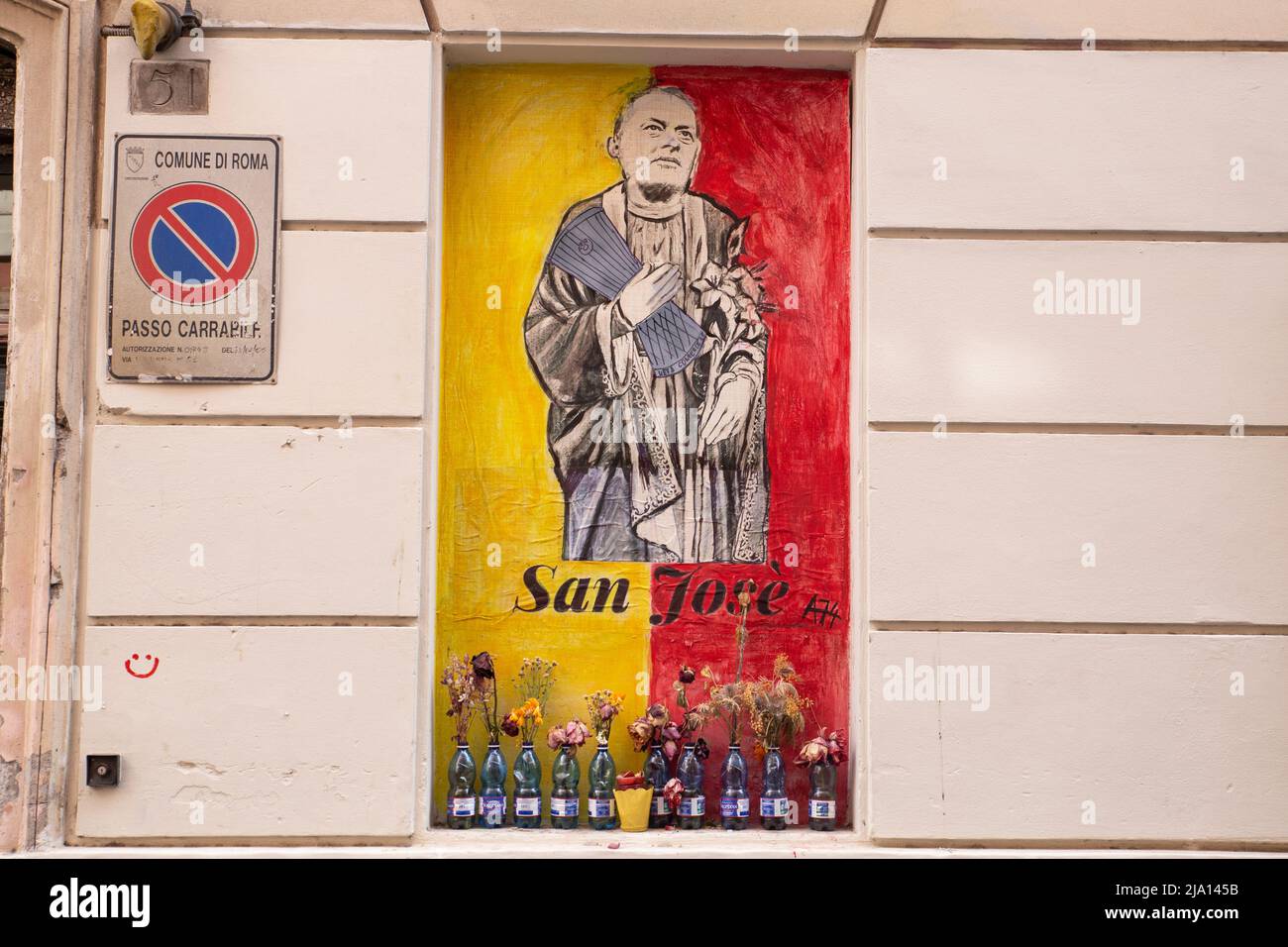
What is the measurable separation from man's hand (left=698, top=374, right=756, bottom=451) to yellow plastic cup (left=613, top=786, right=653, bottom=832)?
1.53m

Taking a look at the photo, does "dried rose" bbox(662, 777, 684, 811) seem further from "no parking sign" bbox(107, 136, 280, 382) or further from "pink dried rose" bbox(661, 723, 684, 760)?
"no parking sign" bbox(107, 136, 280, 382)

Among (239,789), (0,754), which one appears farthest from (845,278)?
(0,754)

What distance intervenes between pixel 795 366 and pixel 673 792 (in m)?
1.96

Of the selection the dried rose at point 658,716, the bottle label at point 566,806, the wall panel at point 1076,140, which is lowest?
the bottle label at point 566,806

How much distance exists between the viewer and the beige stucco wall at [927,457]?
16.1 feet

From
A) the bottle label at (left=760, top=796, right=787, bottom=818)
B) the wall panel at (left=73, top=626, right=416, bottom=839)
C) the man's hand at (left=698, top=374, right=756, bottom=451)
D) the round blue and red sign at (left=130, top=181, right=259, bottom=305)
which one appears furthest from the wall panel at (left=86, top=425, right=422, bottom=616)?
the bottle label at (left=760, top=796, right=787, bottom=818)

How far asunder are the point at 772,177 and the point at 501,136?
1.26 m

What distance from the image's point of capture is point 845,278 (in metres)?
5.45

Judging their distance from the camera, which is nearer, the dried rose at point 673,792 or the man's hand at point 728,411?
the dried rose at point 673,792

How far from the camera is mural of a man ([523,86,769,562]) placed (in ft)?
17.6

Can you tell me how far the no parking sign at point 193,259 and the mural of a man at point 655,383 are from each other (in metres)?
1.20

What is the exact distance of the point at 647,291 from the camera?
5.47 m
